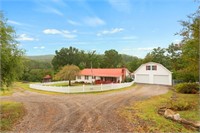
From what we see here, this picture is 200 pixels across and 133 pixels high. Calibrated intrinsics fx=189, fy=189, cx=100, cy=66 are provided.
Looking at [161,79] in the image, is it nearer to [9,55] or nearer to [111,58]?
[9,55]

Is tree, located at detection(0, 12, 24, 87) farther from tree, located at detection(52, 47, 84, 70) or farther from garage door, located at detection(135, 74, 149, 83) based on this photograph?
tree, located at detection(52, 47, 84, 70)

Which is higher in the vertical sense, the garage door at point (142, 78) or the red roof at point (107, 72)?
the red roof at point (107, 72)

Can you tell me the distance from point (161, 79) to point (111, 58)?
31.1 m

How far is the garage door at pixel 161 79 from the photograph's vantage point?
30.7 m

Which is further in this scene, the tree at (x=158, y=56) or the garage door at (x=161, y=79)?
the tree at (x=158, y=56)

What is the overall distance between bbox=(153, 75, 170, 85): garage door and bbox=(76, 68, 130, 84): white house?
5.39 meters

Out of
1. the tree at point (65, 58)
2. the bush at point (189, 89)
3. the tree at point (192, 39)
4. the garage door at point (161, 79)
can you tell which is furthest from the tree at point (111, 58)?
the tree at point (192, 39)

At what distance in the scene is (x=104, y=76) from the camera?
116 ft

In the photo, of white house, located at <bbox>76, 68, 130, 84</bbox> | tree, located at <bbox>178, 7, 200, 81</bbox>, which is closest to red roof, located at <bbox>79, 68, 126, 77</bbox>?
white house, located at <bbox>76, 68, 130, 84</bbox>

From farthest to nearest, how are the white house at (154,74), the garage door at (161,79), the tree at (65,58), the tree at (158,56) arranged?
the tree at (65,58) < the tree at (158,56) < the white house at (154,74) < the garage door at (161,79)

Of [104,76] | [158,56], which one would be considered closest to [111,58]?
[158,56]

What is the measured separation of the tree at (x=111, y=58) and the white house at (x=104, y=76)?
21.4 metres

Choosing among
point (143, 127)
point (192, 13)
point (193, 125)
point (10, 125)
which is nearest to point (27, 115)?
point (10, 125)

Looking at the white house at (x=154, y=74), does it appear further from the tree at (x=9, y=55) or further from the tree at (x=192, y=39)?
the tree at (x=9, y=55)
